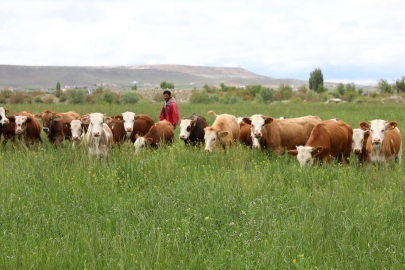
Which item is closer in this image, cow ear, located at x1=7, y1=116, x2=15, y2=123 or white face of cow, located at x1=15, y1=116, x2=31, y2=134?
white face of cow, located at x1=15, y1=116, x2=31, y2=134

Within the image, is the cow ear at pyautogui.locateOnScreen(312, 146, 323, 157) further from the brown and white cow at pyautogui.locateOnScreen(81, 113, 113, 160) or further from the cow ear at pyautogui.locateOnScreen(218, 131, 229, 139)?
the brown and white cow at pyautogui.locateOnScreen(81, 113, 113, 160)

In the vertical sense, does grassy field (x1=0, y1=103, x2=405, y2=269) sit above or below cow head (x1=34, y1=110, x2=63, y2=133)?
below

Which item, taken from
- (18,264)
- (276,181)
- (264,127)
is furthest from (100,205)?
(264,127)

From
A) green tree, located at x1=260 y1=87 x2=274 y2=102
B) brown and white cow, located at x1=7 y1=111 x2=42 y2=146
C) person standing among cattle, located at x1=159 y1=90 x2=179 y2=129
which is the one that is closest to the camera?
brown and white cow, located at x1=7 y1=111 x2=42 y2=146

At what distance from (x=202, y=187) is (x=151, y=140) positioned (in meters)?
4.67

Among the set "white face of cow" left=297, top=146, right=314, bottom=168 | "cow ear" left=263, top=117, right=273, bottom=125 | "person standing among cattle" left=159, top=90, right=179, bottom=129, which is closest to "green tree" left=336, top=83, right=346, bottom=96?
"person standing among cattle" left=159, top=90, right=179, bottom=129

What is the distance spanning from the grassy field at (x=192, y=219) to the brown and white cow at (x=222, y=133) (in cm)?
227

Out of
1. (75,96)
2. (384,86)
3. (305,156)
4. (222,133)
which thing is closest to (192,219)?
(305,156)

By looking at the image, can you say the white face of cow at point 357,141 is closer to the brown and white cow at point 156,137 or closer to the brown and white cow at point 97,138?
the brown and white cow at point 156,137

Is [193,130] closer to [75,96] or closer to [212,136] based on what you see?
[212,136]

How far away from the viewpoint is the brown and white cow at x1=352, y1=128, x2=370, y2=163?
397 inches

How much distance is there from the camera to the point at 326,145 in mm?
9836

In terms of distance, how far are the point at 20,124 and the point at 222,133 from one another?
6010 mm

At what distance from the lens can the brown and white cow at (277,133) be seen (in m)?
11.2
